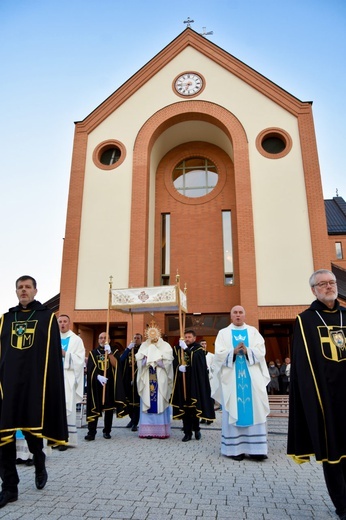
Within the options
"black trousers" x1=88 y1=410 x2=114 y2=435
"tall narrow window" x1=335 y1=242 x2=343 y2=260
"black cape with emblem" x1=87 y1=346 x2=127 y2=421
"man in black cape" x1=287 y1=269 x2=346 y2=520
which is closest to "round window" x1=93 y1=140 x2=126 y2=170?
"black cape with emblem" x1=87 y1=346 x2=127 y2=421

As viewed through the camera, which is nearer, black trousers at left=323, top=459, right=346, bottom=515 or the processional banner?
black trousers at left=323, top=459, right=346, bottom=515

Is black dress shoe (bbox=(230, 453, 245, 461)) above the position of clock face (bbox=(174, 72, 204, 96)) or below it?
below

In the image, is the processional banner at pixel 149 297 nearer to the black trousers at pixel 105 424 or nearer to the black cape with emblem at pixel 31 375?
the black trousers at pixel 105 424

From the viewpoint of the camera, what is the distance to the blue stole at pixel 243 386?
20.1 feet

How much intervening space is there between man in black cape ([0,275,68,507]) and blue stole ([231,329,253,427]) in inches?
120

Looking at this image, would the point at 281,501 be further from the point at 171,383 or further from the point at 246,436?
the point at 171,383

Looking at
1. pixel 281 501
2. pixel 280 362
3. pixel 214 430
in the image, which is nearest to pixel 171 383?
pixel 214 430

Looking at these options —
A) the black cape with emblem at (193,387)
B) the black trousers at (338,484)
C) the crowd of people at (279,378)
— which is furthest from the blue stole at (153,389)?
the crowd of people at (279,378)

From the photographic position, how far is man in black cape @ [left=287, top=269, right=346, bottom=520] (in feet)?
10.7

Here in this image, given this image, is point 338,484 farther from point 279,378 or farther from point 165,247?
point 165,247

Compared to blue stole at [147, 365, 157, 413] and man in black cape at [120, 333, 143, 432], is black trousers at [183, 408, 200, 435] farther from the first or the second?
man in black cape at [120, 333, 143, 432]

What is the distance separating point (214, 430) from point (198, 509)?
5859 mm

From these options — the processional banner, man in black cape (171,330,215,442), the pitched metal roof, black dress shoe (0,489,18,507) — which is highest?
the pitched metal roof

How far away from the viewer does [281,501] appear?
397cm
